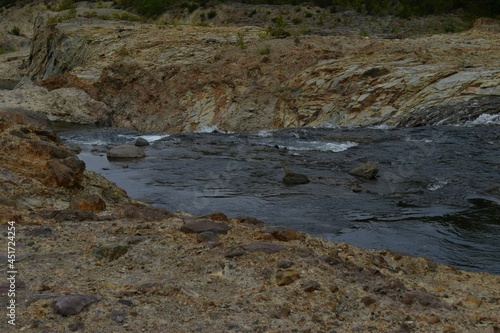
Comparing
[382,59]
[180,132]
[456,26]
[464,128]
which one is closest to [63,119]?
[180,132]

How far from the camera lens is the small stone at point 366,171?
41.5ft

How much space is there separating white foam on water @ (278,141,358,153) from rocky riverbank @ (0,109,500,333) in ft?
28.0

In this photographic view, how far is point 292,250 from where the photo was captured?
20.1ft

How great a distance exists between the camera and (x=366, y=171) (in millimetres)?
12711

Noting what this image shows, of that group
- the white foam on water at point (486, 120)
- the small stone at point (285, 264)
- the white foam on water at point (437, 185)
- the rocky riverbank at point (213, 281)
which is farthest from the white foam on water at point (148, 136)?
the small stone at point (285, 264)

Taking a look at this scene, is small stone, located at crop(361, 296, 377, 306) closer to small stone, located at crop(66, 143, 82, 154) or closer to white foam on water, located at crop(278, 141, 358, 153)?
white foam on water, located at crop(278, 141, 358, 153)

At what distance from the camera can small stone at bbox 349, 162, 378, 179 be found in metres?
12.6

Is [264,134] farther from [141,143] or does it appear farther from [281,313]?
[281,313]

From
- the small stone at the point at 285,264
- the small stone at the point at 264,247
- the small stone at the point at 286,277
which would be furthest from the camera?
the small stone at the point at 264,247

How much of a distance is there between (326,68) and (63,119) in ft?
28.6

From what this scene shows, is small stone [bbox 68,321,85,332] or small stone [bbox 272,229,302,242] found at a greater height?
small stone [bbox 68,321,85,332]

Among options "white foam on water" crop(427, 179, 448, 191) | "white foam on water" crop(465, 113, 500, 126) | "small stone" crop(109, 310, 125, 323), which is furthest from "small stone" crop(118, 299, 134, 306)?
"white foam on water" crop(465, 113, 500, 126)

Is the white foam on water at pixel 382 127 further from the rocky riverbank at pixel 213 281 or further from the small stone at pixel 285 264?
the small stone at pixel 285 264

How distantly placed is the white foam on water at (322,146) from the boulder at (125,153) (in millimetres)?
3379
